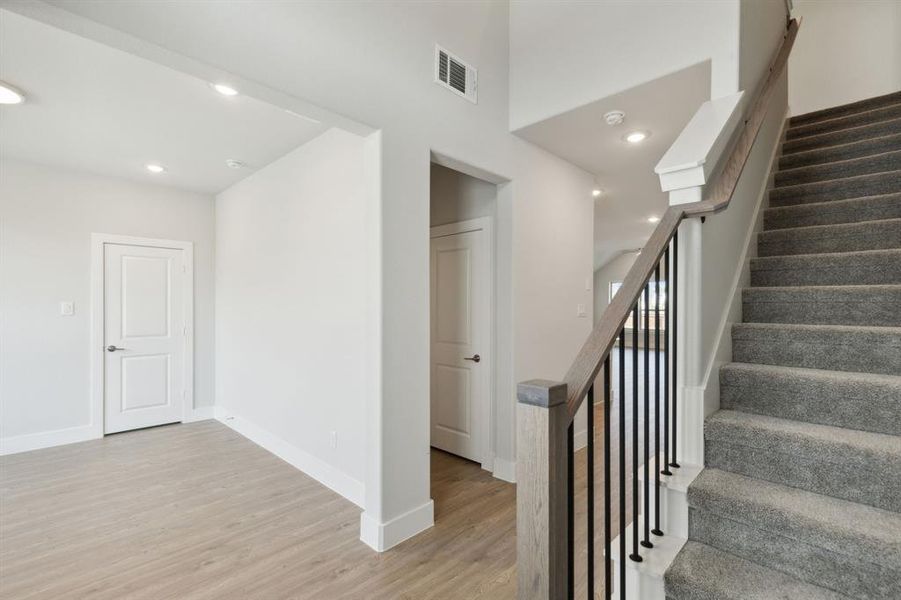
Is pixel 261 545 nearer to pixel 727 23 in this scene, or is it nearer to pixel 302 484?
pixel 302 484

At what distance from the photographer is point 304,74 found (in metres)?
2.00

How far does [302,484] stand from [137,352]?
2.77 m

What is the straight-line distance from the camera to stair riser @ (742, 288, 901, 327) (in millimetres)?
1826

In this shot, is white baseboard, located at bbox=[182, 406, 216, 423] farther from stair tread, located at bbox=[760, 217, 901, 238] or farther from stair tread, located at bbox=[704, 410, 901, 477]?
stair tread, located at bbox=[760, 217, 901, 238]

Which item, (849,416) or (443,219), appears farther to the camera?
(443,219)

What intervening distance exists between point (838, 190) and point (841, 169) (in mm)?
279

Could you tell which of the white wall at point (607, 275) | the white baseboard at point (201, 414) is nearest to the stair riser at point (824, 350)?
the white baseboard at point (201, 414)

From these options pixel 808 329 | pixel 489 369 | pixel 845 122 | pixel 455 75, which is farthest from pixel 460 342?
pixel 845 122

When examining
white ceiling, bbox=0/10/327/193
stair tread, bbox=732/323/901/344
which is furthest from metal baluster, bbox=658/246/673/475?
white ceiling, bbox=0/10/327/193

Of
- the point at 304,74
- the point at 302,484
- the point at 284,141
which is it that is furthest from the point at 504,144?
the point at 302,484

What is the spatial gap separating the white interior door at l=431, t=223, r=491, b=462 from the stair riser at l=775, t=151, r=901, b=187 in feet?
7.20

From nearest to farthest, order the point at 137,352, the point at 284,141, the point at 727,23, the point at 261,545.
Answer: the point at 727,23 < the point at 261,545 < the point at 284,141 < the point at 137,352

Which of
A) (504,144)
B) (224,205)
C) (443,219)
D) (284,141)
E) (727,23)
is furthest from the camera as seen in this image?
(224,205)

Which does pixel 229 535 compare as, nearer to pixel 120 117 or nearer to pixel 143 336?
pixel 120 117
